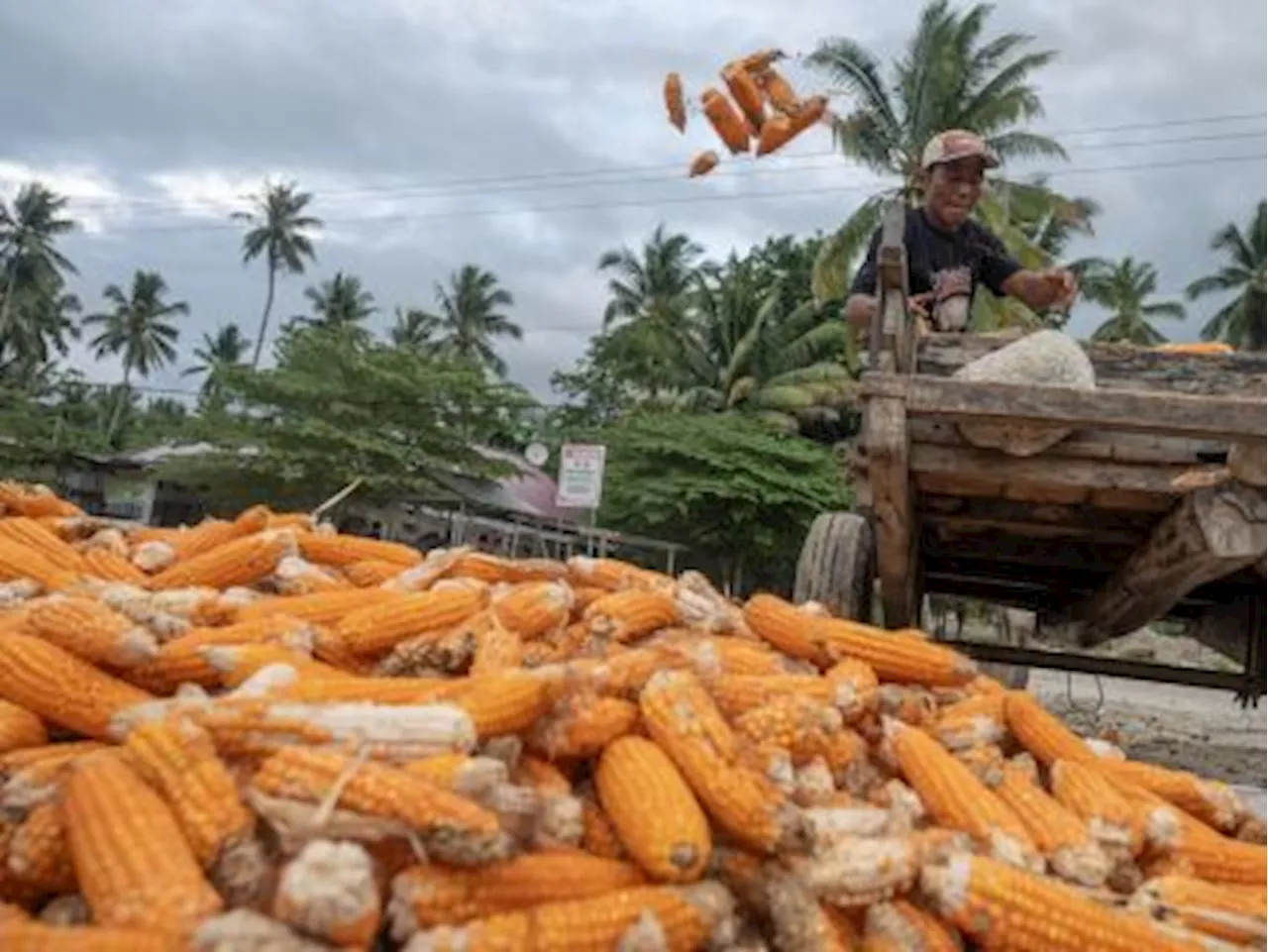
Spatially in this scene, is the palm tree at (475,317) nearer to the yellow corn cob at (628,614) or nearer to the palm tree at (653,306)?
the palm tree at (653,306)

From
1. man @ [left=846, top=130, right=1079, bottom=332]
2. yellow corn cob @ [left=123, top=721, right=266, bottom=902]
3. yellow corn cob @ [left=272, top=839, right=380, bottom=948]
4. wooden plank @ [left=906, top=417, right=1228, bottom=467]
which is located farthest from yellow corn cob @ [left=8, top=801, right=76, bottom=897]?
man @ [left=846, top=130, right=1079, bottom=332]

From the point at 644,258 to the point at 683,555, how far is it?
1834cm

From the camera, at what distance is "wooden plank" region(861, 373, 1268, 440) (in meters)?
3.42

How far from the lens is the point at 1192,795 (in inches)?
113

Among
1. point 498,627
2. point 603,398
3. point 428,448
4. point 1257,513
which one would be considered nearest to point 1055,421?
point 1257,513

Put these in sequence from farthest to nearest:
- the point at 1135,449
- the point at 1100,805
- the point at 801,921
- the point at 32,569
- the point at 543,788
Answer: the point at 1135,449 < the point at 32,569 < the point at 1100,805 < the point at 543,788 < the point at 801,921

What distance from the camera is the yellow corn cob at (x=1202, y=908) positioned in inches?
85.7

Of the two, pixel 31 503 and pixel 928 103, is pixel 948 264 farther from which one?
pixel 928 103

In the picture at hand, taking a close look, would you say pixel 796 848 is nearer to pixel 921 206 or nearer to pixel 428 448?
pixel 921 206

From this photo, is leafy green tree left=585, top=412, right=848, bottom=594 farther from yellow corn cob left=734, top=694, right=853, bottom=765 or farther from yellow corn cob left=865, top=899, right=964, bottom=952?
yellow corn cob left=865, top=899, right=964, bottom=952

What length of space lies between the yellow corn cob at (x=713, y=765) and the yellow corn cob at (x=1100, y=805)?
0.75 m

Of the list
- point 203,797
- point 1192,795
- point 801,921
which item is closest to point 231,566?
point 203,797

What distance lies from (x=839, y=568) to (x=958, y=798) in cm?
282

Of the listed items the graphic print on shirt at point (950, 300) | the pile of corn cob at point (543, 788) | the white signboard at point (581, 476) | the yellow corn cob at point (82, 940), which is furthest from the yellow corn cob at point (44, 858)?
the white signboard at point (581, 476)
